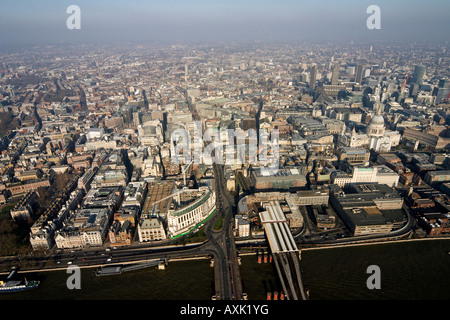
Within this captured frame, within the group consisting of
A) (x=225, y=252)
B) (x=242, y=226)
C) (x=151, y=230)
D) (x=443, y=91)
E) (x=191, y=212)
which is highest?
(x=443, y=91)

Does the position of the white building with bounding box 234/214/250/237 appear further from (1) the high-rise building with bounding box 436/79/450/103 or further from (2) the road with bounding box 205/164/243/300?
(1) the high-rise building with bounding box 436/79/450/103

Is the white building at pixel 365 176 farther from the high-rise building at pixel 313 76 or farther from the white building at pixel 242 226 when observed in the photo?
the high-rise building at pixel 313 76

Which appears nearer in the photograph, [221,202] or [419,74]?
[221,202]

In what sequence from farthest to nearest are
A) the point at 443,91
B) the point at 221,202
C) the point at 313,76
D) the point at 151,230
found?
the point at 313,76
the point at 443,91
the point at 221,202
the point at 151,230

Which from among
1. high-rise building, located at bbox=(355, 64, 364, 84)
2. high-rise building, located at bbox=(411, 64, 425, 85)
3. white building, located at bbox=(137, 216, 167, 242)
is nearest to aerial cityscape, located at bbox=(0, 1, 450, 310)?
white building, located at bbox=(137, 216, 167, 242)

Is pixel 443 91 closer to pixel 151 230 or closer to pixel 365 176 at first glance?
pixel 365 176

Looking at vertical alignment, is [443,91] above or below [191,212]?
above

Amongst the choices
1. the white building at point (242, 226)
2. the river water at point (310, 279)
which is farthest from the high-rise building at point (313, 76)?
the white building at point (242, 226)

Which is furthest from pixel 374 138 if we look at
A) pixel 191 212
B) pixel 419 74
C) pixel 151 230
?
pixel 419 74

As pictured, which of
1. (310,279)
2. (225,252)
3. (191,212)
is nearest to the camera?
(310,279)
